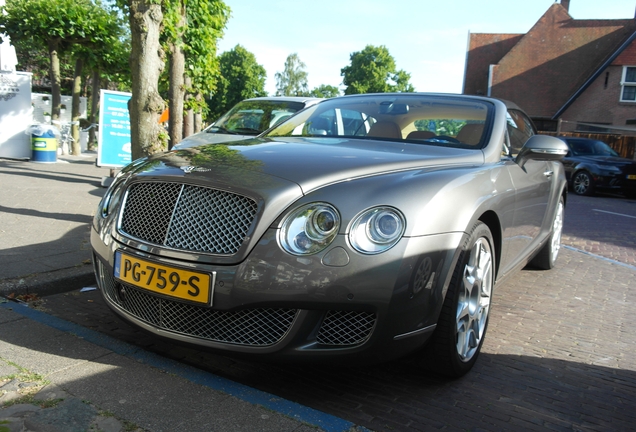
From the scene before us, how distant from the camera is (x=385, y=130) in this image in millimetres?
4125

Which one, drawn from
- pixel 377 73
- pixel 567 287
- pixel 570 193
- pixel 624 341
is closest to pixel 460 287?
pixel 624 341

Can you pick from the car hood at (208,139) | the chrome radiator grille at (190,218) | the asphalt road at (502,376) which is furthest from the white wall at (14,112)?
the chrome radiator grille at (190,218)

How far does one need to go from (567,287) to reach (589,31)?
123ft

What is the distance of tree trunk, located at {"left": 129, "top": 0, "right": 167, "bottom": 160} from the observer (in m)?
6.73

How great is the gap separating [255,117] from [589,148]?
39.2 feet

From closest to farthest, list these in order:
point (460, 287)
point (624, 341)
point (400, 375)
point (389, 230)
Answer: point (389, 230), point (460, 287), point (400, 375), point (624, 341)

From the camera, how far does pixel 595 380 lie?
3322mm

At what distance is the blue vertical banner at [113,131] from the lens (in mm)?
12914

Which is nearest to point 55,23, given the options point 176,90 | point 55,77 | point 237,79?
point 55,77

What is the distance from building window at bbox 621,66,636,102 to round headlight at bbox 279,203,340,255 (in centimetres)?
3447

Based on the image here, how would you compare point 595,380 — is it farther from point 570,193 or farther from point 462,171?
point 570,193

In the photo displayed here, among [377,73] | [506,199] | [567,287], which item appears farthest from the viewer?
[377,73]

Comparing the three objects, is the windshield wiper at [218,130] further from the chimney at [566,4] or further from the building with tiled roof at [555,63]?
the chimney at [566,4]

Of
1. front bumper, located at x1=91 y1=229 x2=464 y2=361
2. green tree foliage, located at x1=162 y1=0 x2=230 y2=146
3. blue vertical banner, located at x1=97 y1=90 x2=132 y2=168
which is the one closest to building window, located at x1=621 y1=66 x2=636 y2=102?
green tree foliage, located at x1=162 y1=0 x2=230 y2=146
